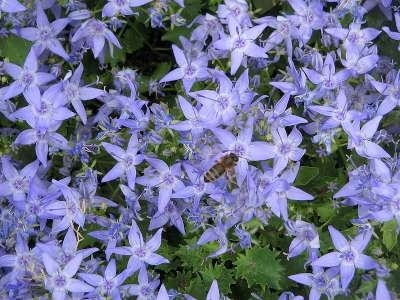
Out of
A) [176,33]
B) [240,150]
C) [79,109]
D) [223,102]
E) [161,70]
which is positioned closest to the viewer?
[240,150]

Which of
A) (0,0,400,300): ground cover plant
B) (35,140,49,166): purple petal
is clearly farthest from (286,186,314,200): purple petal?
(35,140,49,166): purple petal

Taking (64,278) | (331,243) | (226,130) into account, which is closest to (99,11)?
(226,130)

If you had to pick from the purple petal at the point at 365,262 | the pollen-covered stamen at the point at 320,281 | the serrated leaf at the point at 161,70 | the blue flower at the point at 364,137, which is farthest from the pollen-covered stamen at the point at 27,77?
the purple petal at the point at 365,262

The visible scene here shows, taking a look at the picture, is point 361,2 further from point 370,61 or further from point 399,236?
point 399,236

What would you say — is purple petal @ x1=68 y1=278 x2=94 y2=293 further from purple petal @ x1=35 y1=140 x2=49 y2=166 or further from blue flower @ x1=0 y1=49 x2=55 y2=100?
blue flower @ x1=0 y1=49 x2=55 y2=100

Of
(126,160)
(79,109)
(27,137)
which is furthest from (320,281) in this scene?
(27,137)

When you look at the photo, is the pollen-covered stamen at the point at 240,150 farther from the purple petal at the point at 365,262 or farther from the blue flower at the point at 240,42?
the purple petal at the point at 365,262

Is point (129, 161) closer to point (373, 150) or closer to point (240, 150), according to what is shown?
point (240, 150)

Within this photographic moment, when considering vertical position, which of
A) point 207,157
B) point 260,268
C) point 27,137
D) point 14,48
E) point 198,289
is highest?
point 14,48
